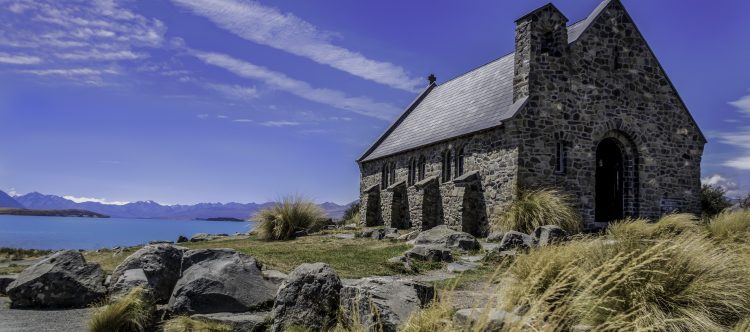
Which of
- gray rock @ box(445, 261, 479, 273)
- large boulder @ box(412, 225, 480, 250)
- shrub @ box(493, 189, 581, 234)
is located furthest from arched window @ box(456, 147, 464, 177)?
gray rock @ box(445, 261, 479, 273)

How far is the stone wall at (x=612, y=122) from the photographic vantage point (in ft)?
67.1

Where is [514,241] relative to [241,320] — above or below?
above

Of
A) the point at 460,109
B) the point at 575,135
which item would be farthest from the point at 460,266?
the point at 460,109

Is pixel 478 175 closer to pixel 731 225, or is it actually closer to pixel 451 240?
pixel 451 240

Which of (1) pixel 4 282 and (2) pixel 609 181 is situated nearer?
(1) pixel 4 282

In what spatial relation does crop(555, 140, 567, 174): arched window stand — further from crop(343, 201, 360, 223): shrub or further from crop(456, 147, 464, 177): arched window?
crop(343, 201, 360, 223): shrub

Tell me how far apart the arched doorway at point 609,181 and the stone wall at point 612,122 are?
13.6 inches

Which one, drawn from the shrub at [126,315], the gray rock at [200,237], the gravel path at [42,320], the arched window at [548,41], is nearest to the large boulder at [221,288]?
the shrub at [126,315]

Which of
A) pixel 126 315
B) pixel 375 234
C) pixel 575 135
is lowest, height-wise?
pixel 126 315

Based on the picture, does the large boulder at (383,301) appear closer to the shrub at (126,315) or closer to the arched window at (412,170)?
the shrub at (126,315)

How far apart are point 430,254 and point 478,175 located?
892 centimetres

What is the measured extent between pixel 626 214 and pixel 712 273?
1659 cm

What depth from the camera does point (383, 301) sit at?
23.1 ft

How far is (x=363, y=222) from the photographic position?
30891 millimetres
